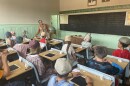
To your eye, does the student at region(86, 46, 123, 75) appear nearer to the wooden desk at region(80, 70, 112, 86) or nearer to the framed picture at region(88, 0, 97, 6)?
the wooden desk at region(80, 70, 112, 86)

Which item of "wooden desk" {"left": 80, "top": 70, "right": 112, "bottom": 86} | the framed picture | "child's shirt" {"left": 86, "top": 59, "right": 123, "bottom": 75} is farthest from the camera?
the framed picture

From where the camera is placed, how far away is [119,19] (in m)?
5.46

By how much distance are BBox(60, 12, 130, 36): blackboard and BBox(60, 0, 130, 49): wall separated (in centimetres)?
21

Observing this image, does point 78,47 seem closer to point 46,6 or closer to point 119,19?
point 119,19

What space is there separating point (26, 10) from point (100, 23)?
4.26 metres

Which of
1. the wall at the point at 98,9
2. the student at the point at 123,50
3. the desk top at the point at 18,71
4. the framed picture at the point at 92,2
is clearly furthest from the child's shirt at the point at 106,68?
the framed picture at the point at 92,2

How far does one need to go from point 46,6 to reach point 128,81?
6.48m

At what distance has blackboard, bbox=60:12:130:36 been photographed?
5.45 meters

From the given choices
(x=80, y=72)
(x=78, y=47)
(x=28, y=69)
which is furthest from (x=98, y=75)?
(x=78, y=47)

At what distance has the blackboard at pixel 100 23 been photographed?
5453 millimetres

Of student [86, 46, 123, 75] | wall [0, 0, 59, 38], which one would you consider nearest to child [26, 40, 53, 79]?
student [86, 46, 123, 75]

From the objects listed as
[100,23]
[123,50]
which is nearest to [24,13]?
[100,23]

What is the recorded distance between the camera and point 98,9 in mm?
6191

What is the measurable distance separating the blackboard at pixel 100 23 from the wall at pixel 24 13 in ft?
5.27
